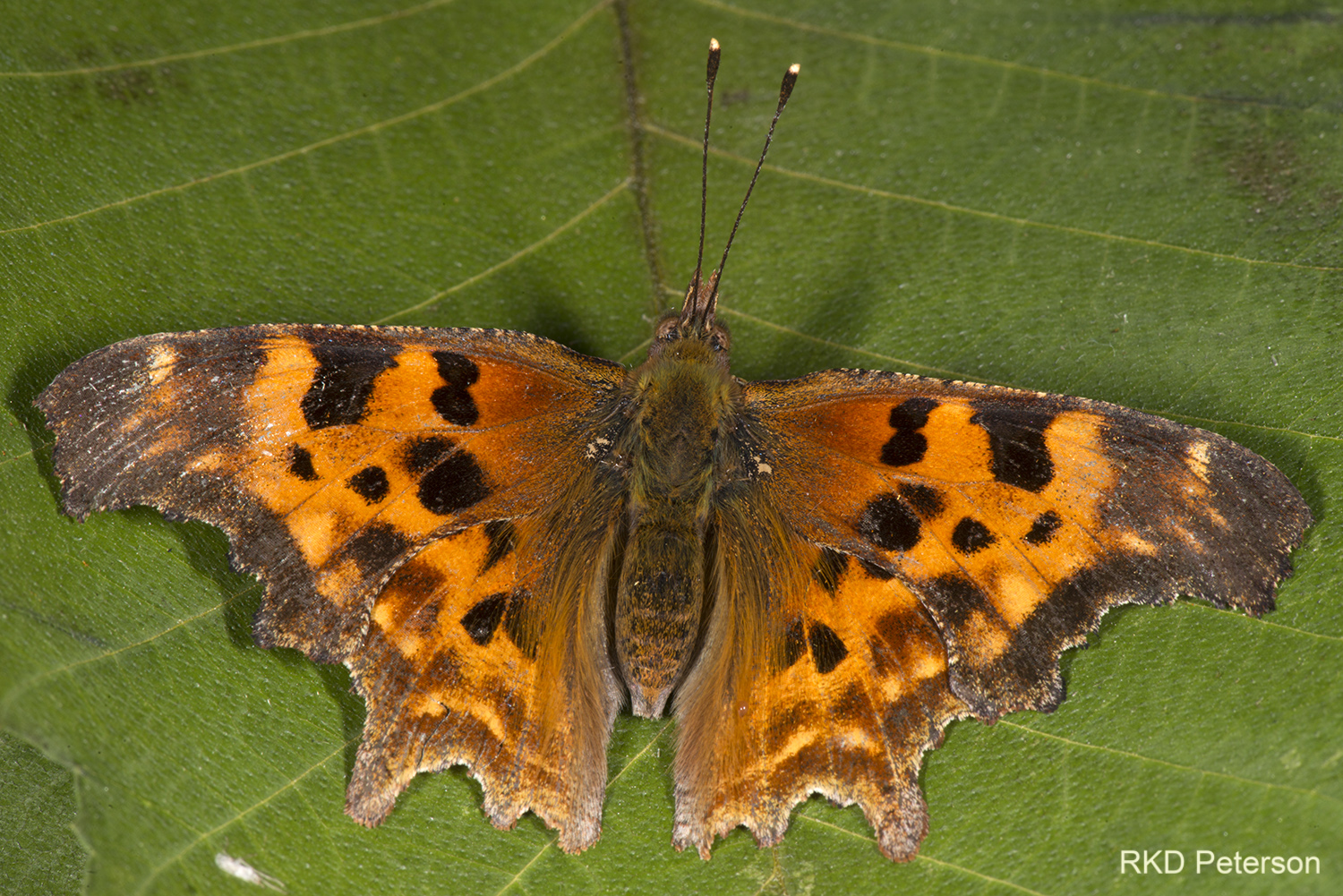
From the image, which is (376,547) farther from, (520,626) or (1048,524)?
(1048,524)

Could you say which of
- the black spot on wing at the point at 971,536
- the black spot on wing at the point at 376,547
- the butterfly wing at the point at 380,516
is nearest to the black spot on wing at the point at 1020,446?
the black spot on wing at the point at 971,536

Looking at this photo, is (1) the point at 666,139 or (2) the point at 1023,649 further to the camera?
(1) the point at 666,139

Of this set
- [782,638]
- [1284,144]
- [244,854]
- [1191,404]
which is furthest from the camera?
[1284,144]

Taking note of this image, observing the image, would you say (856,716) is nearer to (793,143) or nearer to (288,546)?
(288,546)

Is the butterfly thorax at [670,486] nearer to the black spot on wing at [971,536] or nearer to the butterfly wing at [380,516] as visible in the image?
the butterfly wing at [380,516]

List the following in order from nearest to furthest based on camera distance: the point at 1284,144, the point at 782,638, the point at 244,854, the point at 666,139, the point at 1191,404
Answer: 1. the point at 244,854
2. the point at 782,638
3. the point at 1191,404
4. the point at 1284,144
5. the point at 666,139

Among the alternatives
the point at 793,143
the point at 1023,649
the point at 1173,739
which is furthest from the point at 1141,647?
the point at 793,143

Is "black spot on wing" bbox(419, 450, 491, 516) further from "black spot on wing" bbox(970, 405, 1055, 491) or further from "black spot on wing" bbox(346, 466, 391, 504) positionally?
"black spot on wing" bbox(970, 405, 1055, 491)
